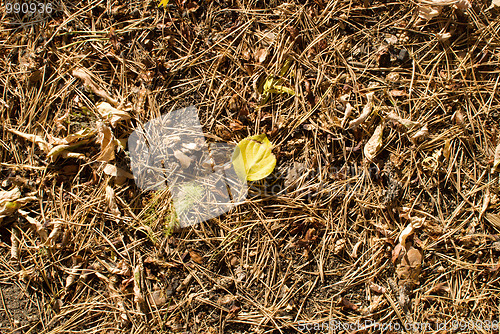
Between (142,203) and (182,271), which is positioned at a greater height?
(142,203)

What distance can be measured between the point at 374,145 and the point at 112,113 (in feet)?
5.39

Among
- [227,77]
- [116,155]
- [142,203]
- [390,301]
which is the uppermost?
[227,77]

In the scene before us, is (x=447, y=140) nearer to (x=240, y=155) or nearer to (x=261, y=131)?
(x=261, y=131)

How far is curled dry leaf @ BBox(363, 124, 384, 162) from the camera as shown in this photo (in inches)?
70.3

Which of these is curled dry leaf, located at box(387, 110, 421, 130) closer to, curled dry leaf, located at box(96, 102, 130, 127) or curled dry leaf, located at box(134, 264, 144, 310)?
curled dry leaf, located at box(96, 102, 130, 127)

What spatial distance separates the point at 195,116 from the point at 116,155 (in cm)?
57

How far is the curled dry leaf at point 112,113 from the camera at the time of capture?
6.05 feet

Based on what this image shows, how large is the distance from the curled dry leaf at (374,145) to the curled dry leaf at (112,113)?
1.51m

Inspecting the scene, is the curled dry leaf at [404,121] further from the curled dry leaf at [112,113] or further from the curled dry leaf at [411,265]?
the curled dry leaf at [112,113]

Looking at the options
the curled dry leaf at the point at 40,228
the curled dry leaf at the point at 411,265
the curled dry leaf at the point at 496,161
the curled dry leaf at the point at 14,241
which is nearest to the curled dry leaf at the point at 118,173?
the curled dry leaf at the point at 40,228

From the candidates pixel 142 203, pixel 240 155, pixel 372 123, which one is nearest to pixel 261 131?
pixel 240 155

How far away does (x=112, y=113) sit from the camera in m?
1.85

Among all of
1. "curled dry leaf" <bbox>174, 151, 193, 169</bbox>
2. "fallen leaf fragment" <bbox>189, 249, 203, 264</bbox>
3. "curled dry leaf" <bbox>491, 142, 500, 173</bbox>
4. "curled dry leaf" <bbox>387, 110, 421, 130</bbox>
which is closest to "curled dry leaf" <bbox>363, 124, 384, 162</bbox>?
"curled dry leaf" <bbox>387, 110, 421, 130</bbox>

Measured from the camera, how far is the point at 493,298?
5.85 ft
